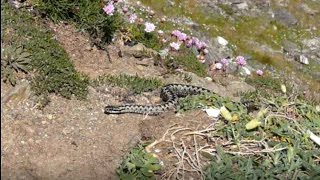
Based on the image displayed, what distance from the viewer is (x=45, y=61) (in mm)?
9711

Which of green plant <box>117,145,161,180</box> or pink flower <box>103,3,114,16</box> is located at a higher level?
green plant <box>117,145,161,180</box>

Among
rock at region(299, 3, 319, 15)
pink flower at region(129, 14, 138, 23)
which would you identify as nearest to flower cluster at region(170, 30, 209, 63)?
pink flower at region(129, 14, 138, 23)

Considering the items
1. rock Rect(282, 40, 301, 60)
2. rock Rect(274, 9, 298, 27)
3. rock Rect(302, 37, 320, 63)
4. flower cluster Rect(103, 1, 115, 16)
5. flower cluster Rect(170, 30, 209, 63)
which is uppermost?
flower cluster Rect(103, 1, 115, 16)

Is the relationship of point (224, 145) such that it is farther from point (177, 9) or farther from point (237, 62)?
point (177, 9)

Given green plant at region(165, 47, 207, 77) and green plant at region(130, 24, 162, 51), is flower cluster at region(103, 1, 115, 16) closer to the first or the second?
green plant at region(130, 24, 162, 51)

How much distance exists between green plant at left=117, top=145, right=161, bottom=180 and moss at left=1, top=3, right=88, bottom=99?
76.4 inches

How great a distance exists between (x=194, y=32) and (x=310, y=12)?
4425 mm

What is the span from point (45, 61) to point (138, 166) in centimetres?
265

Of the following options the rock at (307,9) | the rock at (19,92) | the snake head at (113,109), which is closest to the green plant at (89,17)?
the snake head at (113,109)

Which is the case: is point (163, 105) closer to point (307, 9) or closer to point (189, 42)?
point (189, 42)

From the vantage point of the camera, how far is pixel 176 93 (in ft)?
35.8

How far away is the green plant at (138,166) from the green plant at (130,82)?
8.12ft

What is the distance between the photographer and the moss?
31.3 feet

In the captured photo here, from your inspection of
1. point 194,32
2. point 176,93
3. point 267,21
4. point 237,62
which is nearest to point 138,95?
point 176,93
